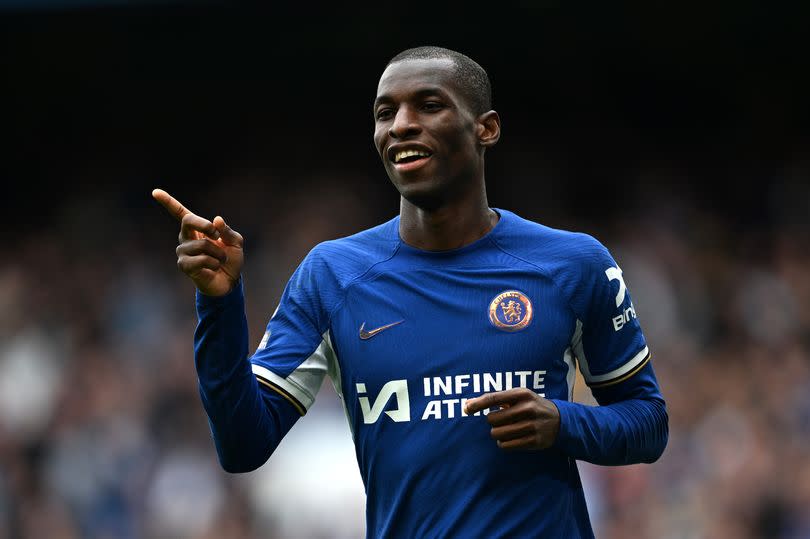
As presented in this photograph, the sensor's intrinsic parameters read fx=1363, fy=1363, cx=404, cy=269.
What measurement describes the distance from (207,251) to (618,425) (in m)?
1.16

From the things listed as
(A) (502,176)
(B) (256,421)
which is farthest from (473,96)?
(A) (502,176)

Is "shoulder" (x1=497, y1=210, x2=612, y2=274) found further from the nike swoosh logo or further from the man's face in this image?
the nike swoosh logo

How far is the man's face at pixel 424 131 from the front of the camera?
3619 millimetres

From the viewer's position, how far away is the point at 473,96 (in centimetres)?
376

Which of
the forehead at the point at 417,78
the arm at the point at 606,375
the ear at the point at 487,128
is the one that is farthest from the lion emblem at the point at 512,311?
the forehead at the point at 417,78

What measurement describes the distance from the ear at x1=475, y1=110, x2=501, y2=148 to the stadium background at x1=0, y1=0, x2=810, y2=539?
18.0ft

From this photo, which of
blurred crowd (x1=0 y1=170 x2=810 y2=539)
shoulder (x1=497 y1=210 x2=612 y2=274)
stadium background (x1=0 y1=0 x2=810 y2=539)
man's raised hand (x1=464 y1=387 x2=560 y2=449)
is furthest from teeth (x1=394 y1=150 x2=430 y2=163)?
stadium background (x1=0 y1=0 x2=810 y2=539)

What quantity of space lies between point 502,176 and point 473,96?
8898mm

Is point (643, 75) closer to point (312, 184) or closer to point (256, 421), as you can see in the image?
point (312, 184)

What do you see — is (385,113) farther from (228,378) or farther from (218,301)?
(228,378)

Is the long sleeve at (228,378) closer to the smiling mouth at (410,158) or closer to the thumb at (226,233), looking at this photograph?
the thumb at (226,233)

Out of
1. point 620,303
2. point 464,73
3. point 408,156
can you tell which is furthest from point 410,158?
point 620,303

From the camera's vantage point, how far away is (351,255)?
3.78 m

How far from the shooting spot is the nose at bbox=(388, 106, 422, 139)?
360 cm
